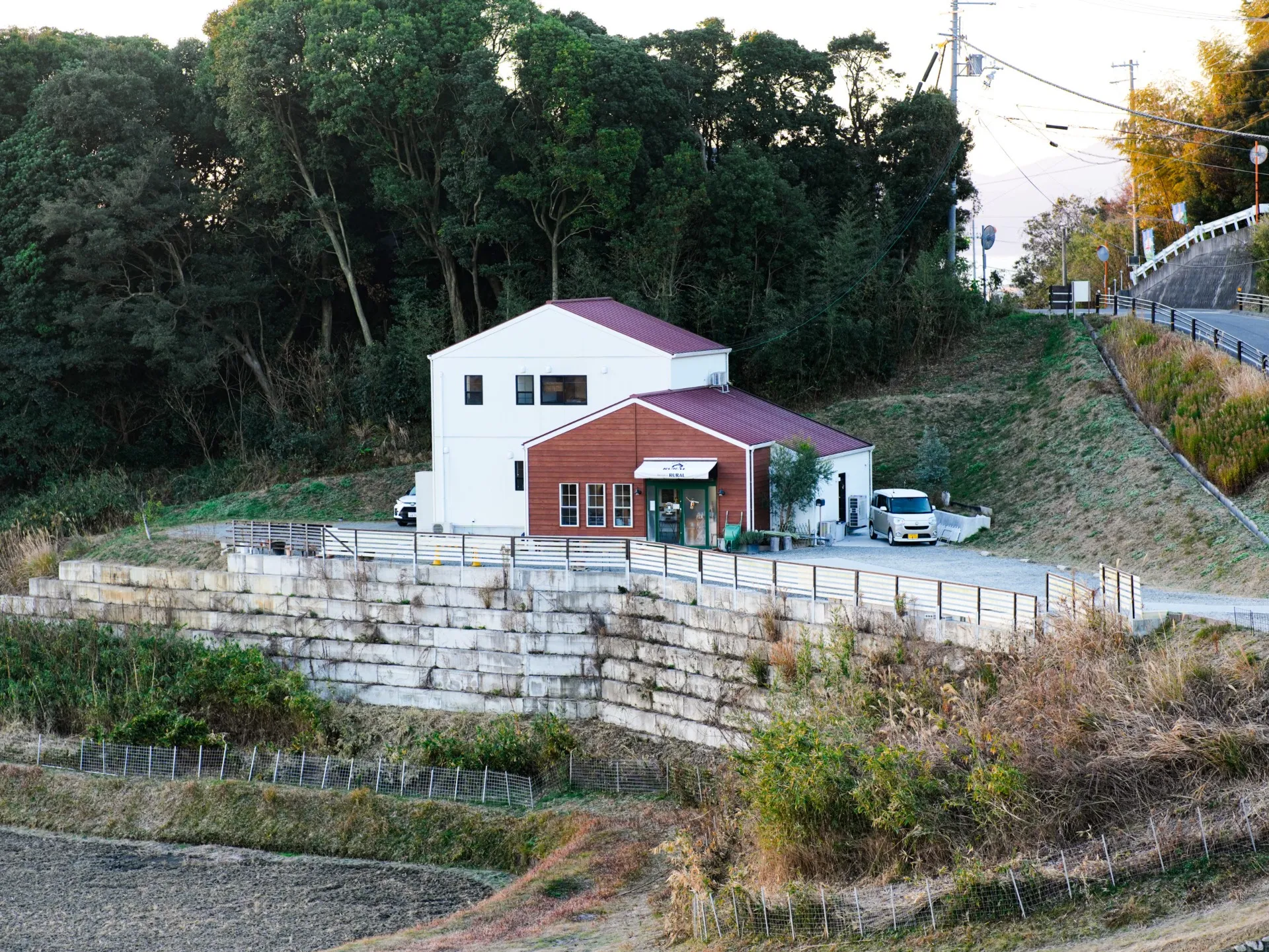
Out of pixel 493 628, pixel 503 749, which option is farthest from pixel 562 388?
pixel 503 749

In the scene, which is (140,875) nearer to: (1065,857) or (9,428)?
(1065,857)

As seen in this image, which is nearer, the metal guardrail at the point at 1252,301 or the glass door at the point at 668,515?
the glass door at the point at 668,515

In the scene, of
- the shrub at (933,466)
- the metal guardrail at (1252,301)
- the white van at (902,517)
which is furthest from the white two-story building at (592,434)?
the metal guardrail at (1252,301)

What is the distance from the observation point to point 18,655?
28.5m

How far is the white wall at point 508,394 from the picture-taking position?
1302 inches

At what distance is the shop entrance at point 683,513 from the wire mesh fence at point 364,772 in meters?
8.04

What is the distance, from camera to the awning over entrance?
2928cm

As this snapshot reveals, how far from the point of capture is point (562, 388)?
33.4m

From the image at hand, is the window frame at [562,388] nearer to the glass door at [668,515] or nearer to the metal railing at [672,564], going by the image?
the glass door at [668,515]

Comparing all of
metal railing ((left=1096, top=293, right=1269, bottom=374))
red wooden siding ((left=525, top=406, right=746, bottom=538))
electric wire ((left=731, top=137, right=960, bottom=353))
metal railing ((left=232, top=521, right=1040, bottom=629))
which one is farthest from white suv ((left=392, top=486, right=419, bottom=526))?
metal railing ((left=1096, top=293, right=1269, bottom=374))

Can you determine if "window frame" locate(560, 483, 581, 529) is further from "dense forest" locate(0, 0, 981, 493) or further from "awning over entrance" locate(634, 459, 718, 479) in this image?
"dense forest" locate(0, 0, 981, 493)

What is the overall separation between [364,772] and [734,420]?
12944mm

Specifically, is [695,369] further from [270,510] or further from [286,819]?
[286,819]

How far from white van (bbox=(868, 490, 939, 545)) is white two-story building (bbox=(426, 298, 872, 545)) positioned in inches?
36.2
